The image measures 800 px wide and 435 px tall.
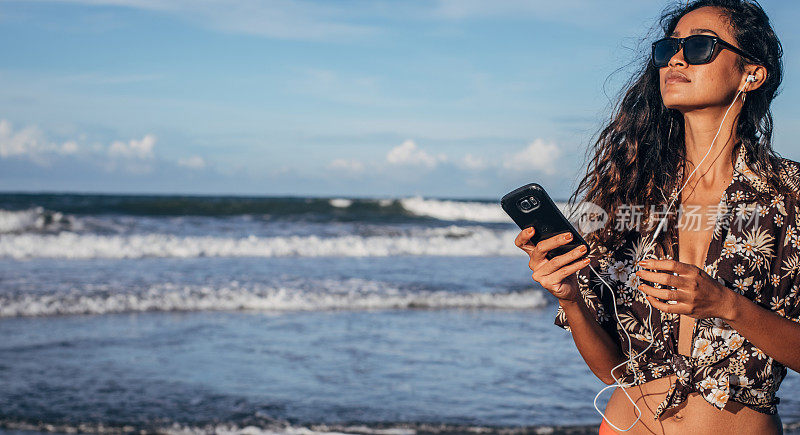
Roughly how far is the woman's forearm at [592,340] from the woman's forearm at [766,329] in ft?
1.21

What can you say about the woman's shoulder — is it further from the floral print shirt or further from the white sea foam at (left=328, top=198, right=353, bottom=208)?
the white sea foam at (left=328, top=198, right=353, bottom=208)

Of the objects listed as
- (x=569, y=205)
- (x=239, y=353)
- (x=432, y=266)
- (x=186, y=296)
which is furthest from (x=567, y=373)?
(x=432, y=266)

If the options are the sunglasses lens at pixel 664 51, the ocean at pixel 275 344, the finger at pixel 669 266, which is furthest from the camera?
the ocean at pixel 275 344

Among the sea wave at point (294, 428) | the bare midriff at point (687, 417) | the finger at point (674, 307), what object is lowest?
the sea wave at point (294, 428)

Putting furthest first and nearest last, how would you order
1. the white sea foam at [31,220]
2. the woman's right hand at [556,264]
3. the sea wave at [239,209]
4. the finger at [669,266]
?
1. the sea wave at [239,209]
2. the white sea foam at [31,220]
3. the woman's right hand at [556,264]
4. the finger at [669,266]

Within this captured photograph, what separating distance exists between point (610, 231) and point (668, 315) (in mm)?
291

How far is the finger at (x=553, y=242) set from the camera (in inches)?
63.6

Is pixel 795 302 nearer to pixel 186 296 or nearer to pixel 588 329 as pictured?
pixel 588 329

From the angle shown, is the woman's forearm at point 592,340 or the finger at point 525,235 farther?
the woman's forearm at point 592,340

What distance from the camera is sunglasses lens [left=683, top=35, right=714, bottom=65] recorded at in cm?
176

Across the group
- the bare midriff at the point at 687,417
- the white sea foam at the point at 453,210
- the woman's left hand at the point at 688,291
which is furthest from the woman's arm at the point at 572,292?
the white sea foam at the point at 453,210

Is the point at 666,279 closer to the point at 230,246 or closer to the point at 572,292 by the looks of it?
the point at 572,292

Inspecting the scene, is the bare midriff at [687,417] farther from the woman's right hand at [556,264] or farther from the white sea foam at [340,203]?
the white sea foam at [340,203]

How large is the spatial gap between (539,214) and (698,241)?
494 mm
